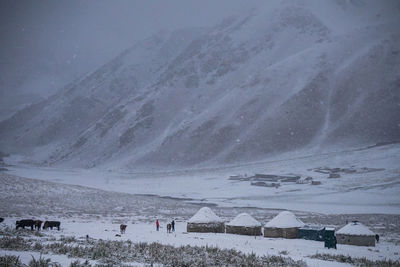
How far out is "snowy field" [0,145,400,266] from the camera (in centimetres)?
2250

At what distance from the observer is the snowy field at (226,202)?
2250 cm

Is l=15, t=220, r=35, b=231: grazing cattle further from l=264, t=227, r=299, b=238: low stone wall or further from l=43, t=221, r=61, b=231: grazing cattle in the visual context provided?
l=264, t=227, r=299, b=238: low stone wall

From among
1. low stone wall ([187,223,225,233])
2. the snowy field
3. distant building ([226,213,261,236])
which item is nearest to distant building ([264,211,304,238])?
distant building ([226,213,261,236])

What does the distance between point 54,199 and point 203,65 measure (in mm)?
137514

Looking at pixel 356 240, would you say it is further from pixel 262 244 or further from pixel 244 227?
pixel 244 227

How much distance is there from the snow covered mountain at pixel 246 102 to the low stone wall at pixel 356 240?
270 ft

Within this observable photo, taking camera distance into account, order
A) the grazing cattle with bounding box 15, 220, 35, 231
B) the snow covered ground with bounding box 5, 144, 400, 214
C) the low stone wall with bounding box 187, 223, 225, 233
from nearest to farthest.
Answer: the grazing cattle with bounding box 15, 220, 35, 231 < the low stone wall with bounding box 187, 223, 225, 233 < the snow covered ground with bounding box 5, 144, 400, 214

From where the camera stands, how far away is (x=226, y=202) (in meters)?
60.8

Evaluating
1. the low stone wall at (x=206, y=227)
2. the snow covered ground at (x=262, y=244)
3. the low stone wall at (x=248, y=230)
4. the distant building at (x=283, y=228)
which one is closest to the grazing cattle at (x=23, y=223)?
the snow covered ground at (x=262, y=244)

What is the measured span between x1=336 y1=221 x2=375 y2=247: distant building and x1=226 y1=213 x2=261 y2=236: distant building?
6174 mm

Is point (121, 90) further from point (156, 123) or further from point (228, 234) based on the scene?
point (228, 234)

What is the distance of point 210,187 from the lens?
79375 millimetres

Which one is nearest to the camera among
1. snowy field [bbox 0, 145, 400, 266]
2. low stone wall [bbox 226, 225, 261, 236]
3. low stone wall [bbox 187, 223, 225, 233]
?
snowy field [bbox 0, 145, 400, 266]

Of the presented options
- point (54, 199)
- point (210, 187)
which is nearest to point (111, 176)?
point (210, 187)
